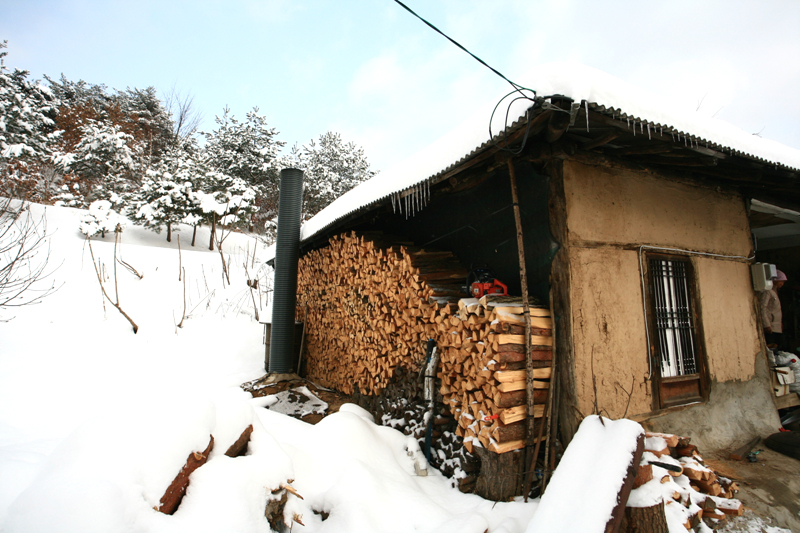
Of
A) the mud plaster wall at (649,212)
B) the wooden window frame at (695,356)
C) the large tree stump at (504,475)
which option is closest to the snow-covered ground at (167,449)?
the large tree stump at (504,475)


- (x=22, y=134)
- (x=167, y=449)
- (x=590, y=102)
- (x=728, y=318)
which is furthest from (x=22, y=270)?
(x=728, y=318)

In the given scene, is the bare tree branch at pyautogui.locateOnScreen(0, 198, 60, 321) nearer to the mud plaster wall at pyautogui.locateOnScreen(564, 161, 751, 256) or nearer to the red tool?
the red tool

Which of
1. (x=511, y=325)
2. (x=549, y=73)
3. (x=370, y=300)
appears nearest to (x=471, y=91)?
(x=549, y=73)

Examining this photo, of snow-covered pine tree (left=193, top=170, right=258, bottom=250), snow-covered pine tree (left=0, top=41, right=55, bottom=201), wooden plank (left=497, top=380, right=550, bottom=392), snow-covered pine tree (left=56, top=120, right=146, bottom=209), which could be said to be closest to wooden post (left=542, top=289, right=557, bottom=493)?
wooden plank (left=497, top=380, right=550, bottom=392)

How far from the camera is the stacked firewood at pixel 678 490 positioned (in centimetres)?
204

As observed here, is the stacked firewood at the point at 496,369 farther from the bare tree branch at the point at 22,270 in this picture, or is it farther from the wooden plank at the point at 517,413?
the bare tree branch at the point at 22,270

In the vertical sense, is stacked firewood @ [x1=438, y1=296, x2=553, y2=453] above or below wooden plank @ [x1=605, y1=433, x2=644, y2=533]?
above

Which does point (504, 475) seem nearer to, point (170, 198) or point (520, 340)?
point (520, 340)

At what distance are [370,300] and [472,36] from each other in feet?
9.84

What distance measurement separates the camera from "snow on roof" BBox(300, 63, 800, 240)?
2256mm

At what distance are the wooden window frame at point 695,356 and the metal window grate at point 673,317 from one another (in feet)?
0.08

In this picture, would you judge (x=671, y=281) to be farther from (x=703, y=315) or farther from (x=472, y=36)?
(x=472, y=36)

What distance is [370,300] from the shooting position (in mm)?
4590

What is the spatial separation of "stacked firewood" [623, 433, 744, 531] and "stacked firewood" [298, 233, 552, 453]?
0.82 meters
